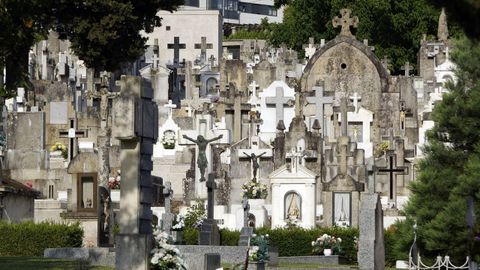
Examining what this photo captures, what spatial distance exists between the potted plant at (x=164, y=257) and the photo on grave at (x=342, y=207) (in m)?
21.9

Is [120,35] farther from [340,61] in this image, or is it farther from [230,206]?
[340,61]

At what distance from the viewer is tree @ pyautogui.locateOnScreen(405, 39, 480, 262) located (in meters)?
33.4

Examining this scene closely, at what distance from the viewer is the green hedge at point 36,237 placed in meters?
37.0

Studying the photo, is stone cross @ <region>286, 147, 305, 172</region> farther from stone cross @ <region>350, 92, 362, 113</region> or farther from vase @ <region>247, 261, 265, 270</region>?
vase @ <region>247, 261, 265, 270</region>

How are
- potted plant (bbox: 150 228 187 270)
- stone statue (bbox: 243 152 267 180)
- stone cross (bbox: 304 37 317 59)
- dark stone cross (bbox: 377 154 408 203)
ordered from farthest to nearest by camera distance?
1. stone cross (bbox: 304 37 317 59)
2. stone statue (bbox: 243 152 267 180)
3. dark stone cross (bbox: 377 154 408 203)
4. potted plant (bbox: 150 228 187 270)

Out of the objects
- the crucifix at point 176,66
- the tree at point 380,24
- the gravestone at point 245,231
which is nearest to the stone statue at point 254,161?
the gravestone at point 245,231

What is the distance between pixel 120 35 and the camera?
49.8 m

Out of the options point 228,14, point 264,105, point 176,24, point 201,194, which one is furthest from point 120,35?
point 228,14

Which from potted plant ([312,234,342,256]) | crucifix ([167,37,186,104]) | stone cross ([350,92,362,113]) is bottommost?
potted plant ([312,234,342,256])

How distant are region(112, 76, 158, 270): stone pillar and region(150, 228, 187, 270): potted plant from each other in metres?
0.11

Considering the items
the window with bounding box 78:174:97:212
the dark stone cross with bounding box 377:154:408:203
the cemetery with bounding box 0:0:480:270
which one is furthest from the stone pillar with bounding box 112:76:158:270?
the dark stone cross with bounding box 377:154:408:203

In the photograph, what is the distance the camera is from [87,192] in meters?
39.2

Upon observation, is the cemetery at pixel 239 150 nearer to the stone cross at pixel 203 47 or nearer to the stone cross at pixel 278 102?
the stone cross at pixel 278 102

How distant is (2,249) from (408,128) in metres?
25.1
